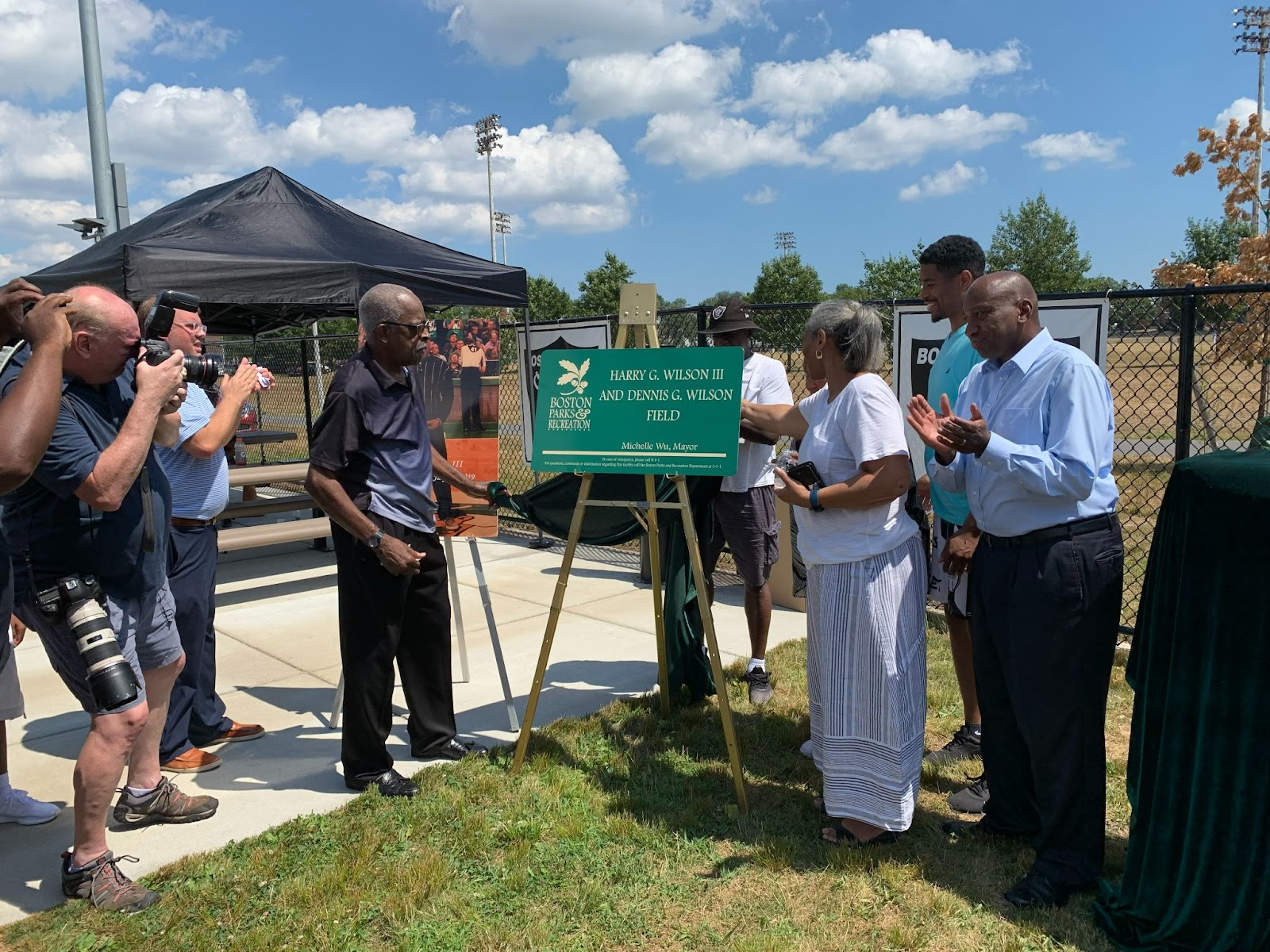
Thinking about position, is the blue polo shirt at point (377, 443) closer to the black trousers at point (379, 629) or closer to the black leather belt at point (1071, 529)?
the black trousers at point (379, 629)

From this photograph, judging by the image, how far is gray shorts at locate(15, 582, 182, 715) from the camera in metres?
2.88

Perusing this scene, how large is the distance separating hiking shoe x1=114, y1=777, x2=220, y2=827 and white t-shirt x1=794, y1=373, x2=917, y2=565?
271 cm

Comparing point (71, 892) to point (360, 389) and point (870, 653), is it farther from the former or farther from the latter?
point (870, 653)

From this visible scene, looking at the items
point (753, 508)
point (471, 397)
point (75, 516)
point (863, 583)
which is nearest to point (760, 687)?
point (753, 508)

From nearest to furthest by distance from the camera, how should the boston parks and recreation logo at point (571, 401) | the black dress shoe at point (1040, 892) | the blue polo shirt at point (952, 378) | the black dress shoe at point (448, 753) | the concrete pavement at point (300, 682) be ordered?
1. the black dress shoe at point (1040, 892)
2. the concrete pavement at point (300, 682)
3. the blue polo shirt at point (952, 378)
4. the boston parks and recreation logo at point (571, 401)
5. the black dress shoe at point (448, 753)

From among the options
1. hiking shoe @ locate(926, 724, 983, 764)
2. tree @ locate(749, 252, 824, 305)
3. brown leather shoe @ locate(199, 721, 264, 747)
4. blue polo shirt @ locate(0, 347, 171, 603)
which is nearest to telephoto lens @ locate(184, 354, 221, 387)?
blue polo shirt @ locate(0, 347, 171, 603)

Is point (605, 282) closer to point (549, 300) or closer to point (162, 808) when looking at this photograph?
point (549, 300)

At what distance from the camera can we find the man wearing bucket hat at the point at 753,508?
4.70 meters

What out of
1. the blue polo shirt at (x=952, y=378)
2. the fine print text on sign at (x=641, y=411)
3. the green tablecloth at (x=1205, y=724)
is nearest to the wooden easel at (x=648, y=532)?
the fine print text on sign at (x=641, y=411)

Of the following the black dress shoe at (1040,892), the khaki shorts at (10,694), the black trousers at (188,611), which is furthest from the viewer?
the black trousers at (188,611)

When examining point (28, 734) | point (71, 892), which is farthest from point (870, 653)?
point (28, 734)

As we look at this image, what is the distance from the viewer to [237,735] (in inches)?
175

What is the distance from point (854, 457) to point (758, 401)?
1.72 meters

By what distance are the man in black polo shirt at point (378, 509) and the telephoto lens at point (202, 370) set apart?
0.43 m
